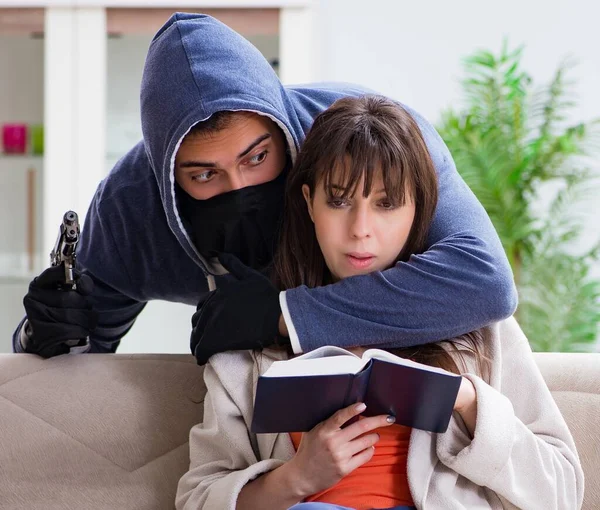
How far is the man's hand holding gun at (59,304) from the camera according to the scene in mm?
1527

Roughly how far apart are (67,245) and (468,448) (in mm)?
736

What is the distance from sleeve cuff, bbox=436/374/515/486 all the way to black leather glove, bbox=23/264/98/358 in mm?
690

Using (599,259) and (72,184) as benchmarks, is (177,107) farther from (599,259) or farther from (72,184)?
(599,259)

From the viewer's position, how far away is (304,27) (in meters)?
3.53

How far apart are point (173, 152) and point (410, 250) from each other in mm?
427

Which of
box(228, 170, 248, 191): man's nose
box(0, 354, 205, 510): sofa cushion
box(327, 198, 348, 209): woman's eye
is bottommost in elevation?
box(0, 354, 205, 510): sofa cushion

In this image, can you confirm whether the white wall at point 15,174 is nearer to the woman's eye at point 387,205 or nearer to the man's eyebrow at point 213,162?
the man's eyebrow at point 213,162

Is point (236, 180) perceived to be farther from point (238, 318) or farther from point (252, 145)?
point (238, 318)

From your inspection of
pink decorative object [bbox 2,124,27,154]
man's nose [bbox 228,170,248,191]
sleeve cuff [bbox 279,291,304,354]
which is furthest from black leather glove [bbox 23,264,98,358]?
pink decorative object [bbox 2,124,27,154]

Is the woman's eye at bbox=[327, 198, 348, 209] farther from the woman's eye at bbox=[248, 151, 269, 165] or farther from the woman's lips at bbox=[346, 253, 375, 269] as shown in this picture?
the woman's eye at bbox=[248, 151, 269, 165]

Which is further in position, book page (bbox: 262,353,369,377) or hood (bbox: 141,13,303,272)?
hood (bbox: 141,13,303,272)

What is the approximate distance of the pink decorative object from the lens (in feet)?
12.1

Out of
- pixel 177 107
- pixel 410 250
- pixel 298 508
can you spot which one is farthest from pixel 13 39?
pixel 298 508

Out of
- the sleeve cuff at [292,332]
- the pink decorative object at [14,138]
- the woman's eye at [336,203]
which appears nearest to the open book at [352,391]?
the sleeve cuff at [292,332]
